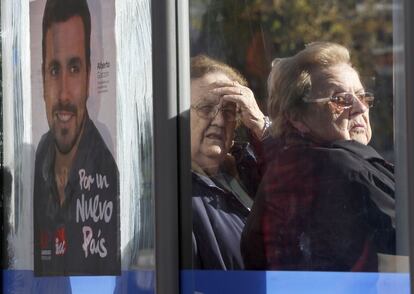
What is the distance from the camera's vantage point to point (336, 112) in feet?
11.3

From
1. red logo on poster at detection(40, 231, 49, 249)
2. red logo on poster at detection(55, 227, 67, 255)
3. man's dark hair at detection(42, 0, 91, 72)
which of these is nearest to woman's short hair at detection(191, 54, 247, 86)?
man's dark hair at detection(42, 0, 91, 72)

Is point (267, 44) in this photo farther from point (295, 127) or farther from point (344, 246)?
point (344, 246)

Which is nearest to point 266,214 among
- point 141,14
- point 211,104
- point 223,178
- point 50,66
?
point 223,178

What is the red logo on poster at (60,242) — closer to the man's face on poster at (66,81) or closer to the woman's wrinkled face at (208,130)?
the man's face on poster at (66,81)

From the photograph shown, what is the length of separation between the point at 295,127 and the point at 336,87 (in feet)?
0.83

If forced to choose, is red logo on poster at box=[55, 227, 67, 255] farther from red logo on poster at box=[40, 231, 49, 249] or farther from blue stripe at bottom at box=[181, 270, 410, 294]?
blue stripe at bottom at box=[181, 270, 410, 294]

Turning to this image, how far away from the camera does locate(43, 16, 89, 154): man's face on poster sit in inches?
191

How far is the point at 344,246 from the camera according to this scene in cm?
343

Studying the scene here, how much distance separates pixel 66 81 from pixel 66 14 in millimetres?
340

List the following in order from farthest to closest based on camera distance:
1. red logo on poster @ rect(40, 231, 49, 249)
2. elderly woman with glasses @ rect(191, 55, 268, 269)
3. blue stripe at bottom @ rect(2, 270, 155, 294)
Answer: red logo on poster @ rect(40, 231, 49, 249) → blue stripe at bottom @ rect(2, 270, 155, 294) → elderly woman with glasses @ rect(191, 55, 268, 269)

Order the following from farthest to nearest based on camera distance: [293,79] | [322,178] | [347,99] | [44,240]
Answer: [44,240] → [293,79] → [322,178] → [347,99]

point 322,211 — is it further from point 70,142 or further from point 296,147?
point 70,142

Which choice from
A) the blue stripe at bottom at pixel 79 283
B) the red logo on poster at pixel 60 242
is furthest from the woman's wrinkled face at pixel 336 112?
the red logo on poster at pixel 60 242

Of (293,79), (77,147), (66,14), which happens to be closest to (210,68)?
(293,79)
